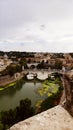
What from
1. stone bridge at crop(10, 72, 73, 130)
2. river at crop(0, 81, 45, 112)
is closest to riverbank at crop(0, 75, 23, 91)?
river at crop(0, 81, 45, 112)

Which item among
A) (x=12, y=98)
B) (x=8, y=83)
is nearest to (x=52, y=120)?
(x=12, y=98)

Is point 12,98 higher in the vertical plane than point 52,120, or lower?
lower

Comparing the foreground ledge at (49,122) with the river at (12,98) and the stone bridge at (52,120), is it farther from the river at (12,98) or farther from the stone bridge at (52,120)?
the river at (12,98)

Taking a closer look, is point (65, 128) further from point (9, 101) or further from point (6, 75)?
point (6, 75)

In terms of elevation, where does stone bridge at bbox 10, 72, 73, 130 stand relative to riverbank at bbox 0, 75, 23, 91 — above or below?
above

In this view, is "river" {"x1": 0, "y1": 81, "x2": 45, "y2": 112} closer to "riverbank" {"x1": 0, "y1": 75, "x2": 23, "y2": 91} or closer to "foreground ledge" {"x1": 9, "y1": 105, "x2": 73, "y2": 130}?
"riverbank" {"x1": 0, "y1": 75, "x2": 23, "y2": 91}

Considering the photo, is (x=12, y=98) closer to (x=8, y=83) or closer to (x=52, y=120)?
(x=8, y=83)

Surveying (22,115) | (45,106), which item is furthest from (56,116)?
(45,106)

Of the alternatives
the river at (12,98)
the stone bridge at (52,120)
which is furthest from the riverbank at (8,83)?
the stone bridge at (52,120)
